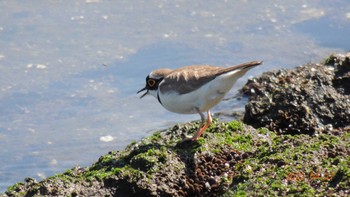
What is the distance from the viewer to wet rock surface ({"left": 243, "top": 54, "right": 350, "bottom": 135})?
820cm

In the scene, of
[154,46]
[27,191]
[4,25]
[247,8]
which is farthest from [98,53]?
[27,191]

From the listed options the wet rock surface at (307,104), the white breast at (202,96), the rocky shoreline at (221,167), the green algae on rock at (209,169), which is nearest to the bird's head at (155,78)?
the white breast at (202,96)

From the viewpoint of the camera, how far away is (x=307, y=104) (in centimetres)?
834

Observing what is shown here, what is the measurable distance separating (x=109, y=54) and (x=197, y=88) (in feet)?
16.3

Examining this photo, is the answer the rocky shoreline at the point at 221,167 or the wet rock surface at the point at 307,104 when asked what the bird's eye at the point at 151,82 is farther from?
the wet rock surface at the point at 307,104

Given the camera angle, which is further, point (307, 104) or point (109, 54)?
point (109, 54)

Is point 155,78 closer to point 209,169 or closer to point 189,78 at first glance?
point 189,78

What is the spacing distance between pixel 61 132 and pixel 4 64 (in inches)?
86.5

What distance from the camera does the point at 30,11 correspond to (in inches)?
535

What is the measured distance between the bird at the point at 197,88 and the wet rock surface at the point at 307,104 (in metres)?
0.79

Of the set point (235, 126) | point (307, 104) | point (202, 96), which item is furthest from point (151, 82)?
point (307, 104)

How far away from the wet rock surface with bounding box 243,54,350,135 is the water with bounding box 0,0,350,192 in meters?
2.18

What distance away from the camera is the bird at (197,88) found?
7.51m

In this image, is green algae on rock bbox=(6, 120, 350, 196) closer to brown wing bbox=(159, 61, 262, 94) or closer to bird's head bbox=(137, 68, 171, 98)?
brown wing bbox=(159, 61, 262, 94)
